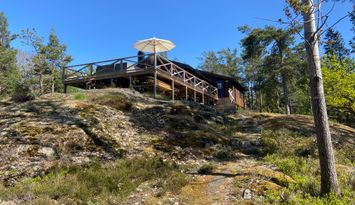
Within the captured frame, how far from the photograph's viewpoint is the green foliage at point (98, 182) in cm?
562

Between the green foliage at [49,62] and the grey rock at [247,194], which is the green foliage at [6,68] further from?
the grey rock at [247,194]

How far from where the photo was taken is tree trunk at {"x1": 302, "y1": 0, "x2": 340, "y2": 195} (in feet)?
19.2

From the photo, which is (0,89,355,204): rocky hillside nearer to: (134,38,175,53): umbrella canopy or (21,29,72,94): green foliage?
(134,38,175,53): umbrella canopy

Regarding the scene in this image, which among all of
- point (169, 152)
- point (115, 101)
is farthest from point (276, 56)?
point (169, 152)

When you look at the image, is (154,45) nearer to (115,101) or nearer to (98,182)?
(115,101)

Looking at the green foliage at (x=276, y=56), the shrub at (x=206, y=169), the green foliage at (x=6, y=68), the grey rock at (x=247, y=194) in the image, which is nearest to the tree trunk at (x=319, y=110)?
the grey rock at (x=247, y=194)

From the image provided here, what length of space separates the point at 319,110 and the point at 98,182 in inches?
196

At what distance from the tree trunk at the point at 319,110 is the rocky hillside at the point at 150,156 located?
1.13 ft

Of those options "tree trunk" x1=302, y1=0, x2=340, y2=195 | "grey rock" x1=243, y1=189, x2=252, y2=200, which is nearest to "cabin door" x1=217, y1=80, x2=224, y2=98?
"tree trunk" x1=302, y1=0, x2=340, y2=195

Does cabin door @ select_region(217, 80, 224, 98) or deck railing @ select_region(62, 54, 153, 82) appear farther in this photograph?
cabin door @ select_region(217, 80, 224, 98)

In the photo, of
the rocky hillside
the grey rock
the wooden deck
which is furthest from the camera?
the wooden deck

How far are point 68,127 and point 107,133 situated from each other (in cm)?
128

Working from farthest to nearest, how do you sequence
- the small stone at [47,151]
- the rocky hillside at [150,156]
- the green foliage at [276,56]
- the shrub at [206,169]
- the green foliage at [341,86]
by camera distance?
the green foliage at [276,56]
the green foliage at [341,86]
the small stone at [47,151]
the shrub at [206,169]
the rocky hillside at [150,156]

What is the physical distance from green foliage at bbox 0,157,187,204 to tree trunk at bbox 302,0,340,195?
116 inches
